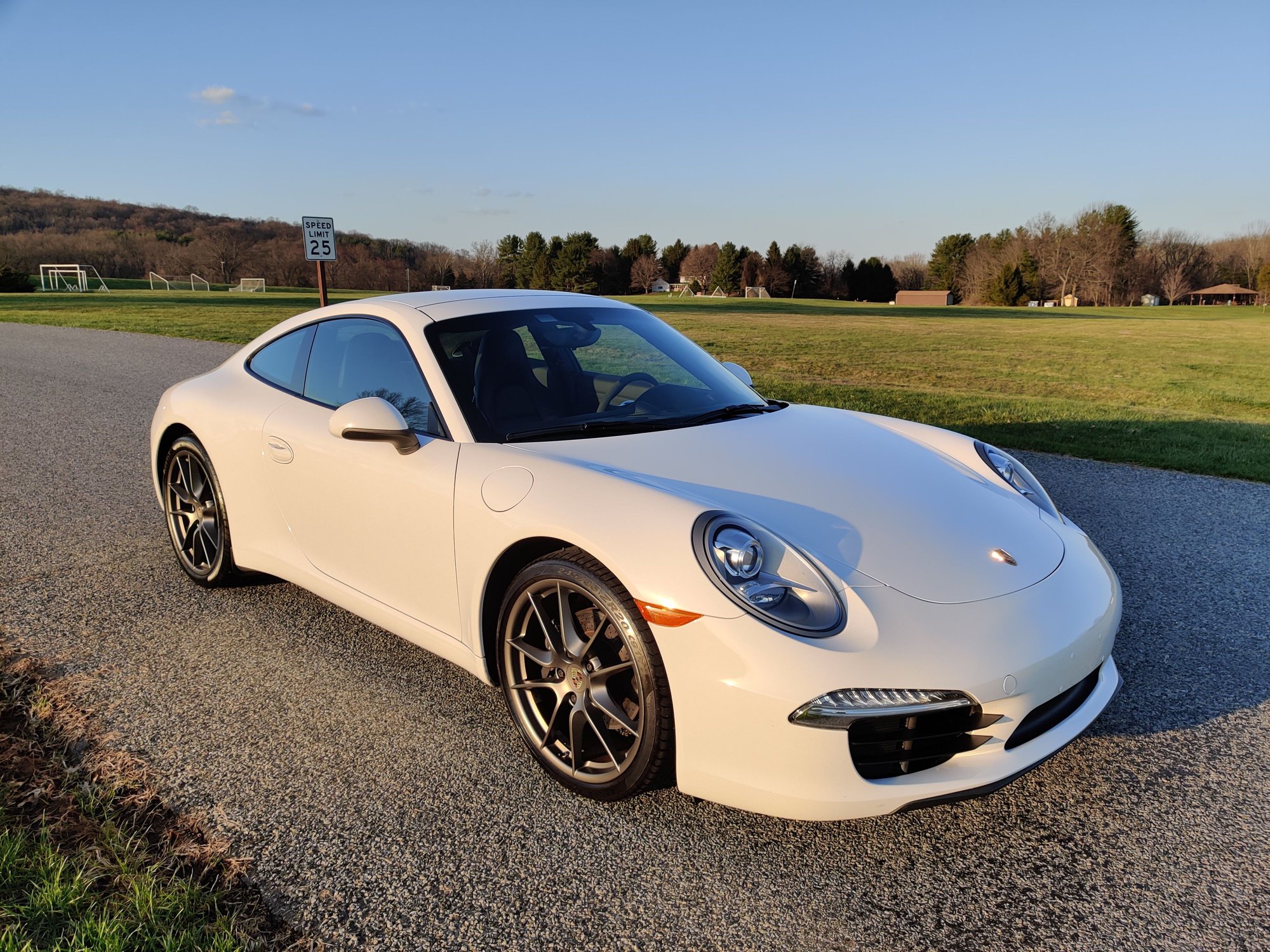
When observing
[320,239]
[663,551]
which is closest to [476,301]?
[663,551]

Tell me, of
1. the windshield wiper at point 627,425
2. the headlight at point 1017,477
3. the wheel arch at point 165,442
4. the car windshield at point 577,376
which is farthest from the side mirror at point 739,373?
the wheel arch at point 165,442

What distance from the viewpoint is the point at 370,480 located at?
3170mm

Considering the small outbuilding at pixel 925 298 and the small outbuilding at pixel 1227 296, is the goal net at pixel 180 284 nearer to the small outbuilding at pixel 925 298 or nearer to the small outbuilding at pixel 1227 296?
the small outbuilding at pixel 925 298

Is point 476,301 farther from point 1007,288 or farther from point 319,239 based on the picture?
point 1007,288

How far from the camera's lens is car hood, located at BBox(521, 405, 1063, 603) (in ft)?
8.13

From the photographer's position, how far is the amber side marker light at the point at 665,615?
2236 millimetres

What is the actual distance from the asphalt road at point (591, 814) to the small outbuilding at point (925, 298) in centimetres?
9742

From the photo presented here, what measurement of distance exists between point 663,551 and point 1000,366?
62.5 ft

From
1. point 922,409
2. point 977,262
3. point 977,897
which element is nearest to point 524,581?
point 977,897

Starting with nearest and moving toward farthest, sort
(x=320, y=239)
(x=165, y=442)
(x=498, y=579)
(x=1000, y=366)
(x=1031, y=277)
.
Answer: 1. (x=498, y=579)
2. (x=165, y=442)
3. (x=320, y=239)
4. (x=1000, y=366)
5. (x=1031, y=277)

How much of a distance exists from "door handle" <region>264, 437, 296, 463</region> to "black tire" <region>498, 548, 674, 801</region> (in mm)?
1396

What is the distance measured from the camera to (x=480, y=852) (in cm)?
234

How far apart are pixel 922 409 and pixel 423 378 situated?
Answer: 8342 mm

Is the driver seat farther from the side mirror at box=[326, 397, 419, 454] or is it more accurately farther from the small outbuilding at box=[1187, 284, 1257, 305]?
the small outbuilding at box=[1187, 284, 1257, 305]
